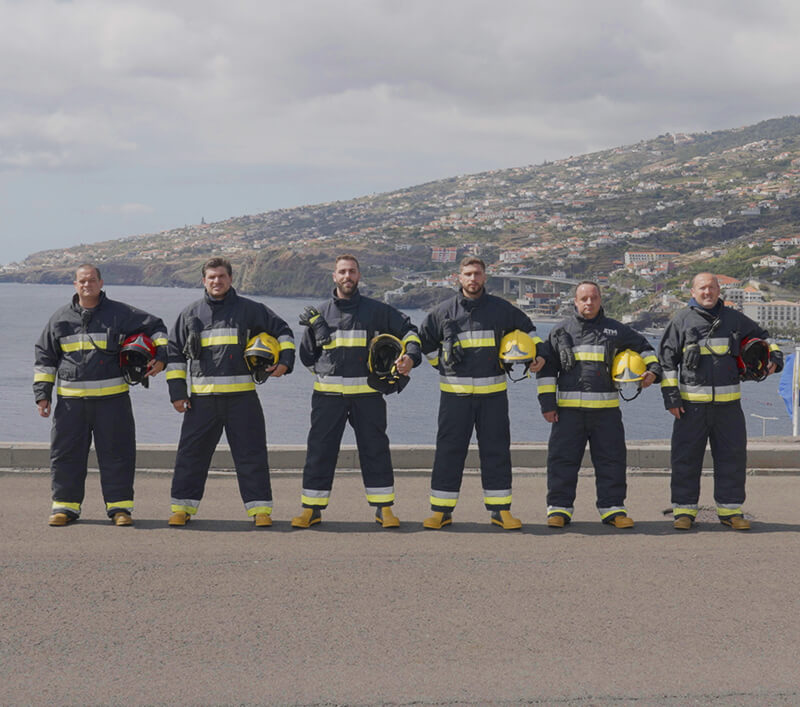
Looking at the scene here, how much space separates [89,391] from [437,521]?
2.73m

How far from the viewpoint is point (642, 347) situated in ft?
22.0

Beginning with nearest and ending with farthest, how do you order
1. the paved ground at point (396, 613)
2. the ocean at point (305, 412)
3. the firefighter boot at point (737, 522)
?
the paved ground at point (396, 613)
the firefighter boot at point (737, 522)
the ocean at point (305, 412)

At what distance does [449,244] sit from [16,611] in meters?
192

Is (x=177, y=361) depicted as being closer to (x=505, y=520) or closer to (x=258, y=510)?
(x=258, y=510)

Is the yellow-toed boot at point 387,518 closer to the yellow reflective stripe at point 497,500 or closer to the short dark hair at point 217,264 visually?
the yellow reflective stripe at point 497,500

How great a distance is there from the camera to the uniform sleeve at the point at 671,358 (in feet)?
21.8

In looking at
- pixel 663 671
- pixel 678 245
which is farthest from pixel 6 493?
pixel 678 245

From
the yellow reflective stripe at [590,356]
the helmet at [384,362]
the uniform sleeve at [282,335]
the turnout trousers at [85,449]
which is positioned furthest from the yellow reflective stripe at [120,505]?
the yellow reflective stripe at [590,356]

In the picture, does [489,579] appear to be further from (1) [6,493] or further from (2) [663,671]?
(1) [6,493]

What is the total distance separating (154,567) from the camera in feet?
17.4

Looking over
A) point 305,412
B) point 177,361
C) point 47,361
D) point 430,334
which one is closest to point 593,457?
point 430,334

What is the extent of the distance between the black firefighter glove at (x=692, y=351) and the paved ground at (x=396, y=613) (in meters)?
1.20

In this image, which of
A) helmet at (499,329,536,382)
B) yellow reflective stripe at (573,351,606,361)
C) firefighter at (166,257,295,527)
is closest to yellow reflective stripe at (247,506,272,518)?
firefighter at (166,257,295,527)

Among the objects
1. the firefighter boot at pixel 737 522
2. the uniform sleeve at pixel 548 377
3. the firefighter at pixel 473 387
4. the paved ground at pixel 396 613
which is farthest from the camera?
the uniform sleeve at pixel 548 377
